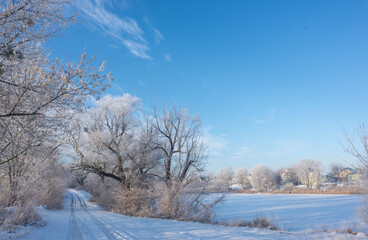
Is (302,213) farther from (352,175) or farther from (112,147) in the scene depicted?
(112,147)

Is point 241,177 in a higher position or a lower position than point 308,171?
lower

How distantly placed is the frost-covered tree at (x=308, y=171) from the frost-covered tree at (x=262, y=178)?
11.3 meters

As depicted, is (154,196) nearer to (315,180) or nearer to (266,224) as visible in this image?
(266,224)

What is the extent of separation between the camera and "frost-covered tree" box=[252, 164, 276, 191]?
9738cm

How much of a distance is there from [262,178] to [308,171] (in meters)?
19.0

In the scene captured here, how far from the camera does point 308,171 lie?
99.4 meters

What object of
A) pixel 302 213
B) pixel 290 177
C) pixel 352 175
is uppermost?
pixel 352 175

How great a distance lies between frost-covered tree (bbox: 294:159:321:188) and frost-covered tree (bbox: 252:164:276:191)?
11253 mm

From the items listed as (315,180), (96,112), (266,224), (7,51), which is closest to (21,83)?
(7,51)

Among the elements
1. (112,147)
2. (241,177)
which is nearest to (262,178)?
(241,177)

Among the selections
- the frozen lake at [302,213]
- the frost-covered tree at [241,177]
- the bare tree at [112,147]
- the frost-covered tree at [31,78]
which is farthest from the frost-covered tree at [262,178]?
the frost-covered tree at [31,78]

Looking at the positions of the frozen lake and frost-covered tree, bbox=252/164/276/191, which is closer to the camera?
the frozen lake

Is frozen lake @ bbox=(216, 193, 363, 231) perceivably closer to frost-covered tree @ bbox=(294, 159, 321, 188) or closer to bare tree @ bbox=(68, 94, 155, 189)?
bare tree @ bbox=(68, 94, 155, 189)

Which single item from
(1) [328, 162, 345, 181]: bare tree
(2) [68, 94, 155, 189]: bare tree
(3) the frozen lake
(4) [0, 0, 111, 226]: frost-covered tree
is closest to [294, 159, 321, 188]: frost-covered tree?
(1) [328, 162, 345, 181]: bare tree
